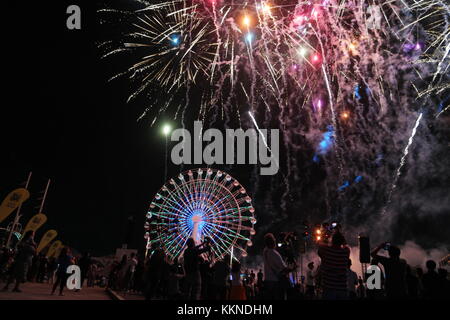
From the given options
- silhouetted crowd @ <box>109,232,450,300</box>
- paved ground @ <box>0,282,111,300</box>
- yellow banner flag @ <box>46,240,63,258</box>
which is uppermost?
yellow banner flag @ <box>46,240,63,258</box>

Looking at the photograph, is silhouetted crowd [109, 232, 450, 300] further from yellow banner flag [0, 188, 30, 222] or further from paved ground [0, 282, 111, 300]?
yellow banner flag [0, 188, 30, 222]

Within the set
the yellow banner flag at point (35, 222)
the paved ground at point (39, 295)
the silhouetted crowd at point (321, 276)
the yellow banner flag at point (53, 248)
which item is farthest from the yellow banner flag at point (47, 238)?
the silhouetted crowd at point (321, 276)

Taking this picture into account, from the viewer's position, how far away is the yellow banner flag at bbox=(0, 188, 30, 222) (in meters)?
20.1

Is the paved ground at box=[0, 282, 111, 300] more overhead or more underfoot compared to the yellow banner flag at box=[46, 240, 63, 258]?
more underfoot

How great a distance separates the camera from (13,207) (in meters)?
20.3

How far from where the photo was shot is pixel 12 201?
20.4 metres

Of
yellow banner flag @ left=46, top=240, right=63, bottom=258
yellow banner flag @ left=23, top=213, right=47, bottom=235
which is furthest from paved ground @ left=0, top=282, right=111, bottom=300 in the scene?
yellow banner flag @ left=46, top=240, right=63, bottom=258

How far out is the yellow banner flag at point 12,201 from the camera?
20078 millimetres

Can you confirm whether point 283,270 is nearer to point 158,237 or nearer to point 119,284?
point 119,284

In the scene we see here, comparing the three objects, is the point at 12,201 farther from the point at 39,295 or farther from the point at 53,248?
the point at 53,248

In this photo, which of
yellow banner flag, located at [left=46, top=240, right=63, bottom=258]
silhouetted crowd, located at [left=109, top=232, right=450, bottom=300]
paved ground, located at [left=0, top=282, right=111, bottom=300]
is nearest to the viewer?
silhouetted crowd, located at [left=109, top=232, right=450, bottom=300]
